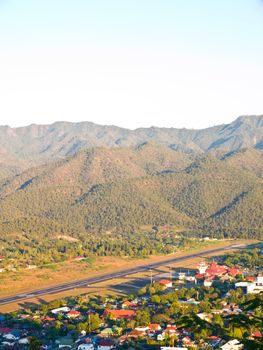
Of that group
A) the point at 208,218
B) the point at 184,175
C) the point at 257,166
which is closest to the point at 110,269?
the point at 208,218

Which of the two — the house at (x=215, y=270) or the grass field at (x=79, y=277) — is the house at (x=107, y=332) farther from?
the house at (x=215, y=270)

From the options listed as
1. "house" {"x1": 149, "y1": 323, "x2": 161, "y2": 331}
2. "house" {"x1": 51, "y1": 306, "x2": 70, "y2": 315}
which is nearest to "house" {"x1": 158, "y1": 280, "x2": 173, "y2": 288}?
"house" {"x1": 51, "y1": 306, "x2": 70, "y2": 315}

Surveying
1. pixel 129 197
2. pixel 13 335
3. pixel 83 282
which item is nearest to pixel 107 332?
pixel 13 335

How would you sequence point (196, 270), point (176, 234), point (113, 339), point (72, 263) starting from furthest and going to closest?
point (176, 234), point (72, 263), point (196, 270), point (113, 339)

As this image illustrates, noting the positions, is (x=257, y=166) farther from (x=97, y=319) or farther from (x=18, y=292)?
(x=97, y=319)

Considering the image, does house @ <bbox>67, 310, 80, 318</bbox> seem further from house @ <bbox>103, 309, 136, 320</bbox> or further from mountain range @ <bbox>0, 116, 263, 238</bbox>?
mountain range @ <bbox>0, 116, 263, 238</bbox>
